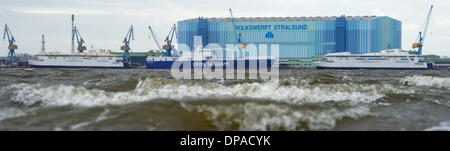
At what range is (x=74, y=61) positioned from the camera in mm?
93188

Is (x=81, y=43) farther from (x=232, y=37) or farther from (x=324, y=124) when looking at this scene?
(x=324, y=124)

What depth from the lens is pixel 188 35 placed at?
340 ft

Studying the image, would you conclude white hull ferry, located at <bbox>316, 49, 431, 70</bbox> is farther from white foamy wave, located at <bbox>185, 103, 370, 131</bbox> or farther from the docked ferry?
white foamy wave, located at <bbox>185, 103, 370, 131</bbox>

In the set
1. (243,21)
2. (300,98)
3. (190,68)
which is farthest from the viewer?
(243,21)

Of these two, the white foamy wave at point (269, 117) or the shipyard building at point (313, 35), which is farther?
the shipyard building at point (313, 35)

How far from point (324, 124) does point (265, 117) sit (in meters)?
1.27

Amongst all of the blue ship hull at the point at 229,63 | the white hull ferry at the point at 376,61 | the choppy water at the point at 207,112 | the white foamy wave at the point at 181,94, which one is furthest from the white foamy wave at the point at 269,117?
the white hull ferry at the point at 376,61

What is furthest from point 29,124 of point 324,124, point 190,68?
point 190,68

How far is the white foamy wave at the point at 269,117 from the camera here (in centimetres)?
746

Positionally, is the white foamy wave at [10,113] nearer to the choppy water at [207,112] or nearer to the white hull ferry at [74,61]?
the choppy water at [207,112]

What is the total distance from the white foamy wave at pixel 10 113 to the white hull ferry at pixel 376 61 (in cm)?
8326

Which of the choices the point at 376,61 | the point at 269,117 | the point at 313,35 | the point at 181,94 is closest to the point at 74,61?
the point at 313,35

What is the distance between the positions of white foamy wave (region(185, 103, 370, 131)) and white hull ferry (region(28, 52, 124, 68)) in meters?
90.9

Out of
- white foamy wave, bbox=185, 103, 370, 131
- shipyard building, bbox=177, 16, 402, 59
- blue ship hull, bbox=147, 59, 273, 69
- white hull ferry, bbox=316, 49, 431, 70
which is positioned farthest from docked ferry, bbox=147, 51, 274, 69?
white foamy wave, bbox=185, 103, 370, 131
